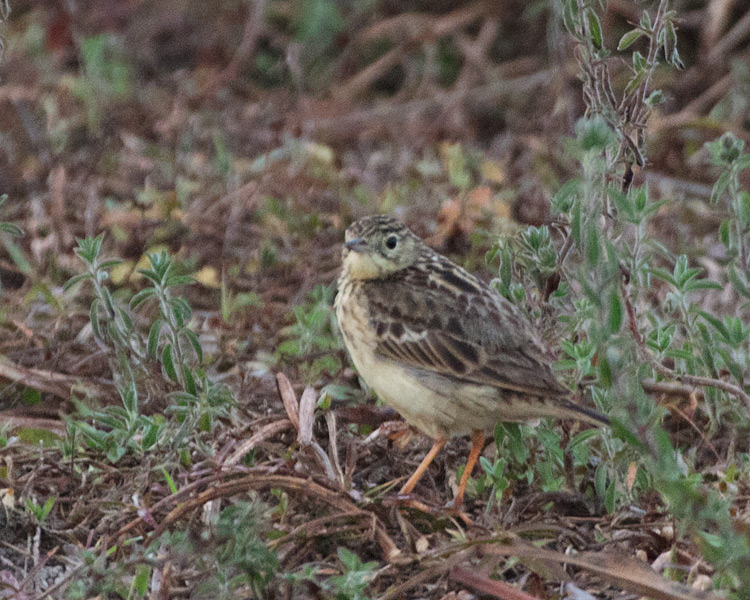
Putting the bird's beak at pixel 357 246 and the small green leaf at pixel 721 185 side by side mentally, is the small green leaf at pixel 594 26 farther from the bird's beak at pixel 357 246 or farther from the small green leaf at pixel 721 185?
the bird's beak at pixel 357 246

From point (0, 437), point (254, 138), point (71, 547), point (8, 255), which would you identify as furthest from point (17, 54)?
point (71, 547)

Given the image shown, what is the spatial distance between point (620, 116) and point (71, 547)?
291 cm

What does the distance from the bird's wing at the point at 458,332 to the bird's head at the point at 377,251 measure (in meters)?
0.10

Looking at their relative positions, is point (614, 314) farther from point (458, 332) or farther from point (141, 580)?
point (141, 580)

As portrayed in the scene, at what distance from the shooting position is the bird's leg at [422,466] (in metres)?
4.61

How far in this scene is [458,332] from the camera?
4.76 metres

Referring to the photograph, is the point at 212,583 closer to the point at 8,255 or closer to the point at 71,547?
the point at 71,547

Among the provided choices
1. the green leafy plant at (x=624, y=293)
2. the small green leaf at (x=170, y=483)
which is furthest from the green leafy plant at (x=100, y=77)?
the green leafy plant at (x=624, y=293)

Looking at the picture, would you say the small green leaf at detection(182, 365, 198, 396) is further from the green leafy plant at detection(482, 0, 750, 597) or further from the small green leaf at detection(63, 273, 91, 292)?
the green leafy plant at detection(482, 0, 750, 597)

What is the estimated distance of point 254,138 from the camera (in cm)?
902

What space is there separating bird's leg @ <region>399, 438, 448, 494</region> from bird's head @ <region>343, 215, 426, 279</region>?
93 centimetres

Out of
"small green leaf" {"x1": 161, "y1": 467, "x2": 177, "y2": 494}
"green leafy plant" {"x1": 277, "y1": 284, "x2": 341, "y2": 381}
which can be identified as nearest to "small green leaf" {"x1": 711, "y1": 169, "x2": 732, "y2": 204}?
"green leafy plant" {"x1": 277, "y1": 284, "x2": 341, "y2": 381}

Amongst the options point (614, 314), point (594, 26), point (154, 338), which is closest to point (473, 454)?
point (154, 338)

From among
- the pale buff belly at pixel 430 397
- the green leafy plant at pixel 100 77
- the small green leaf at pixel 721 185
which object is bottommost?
the pale buff belly at pixel 430 397
